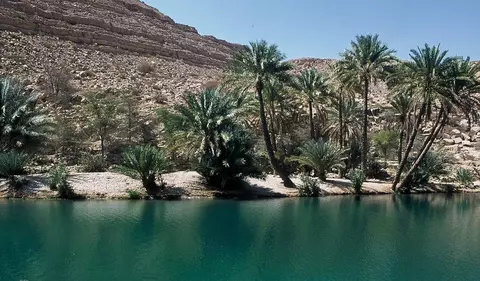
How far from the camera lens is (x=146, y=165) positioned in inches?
1078

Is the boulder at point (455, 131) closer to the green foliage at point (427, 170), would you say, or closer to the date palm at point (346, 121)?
the date palm at point (346, 121)

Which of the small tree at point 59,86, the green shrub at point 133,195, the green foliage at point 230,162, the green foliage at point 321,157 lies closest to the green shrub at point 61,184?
the green shrub at point 133,195

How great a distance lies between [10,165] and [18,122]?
172 inches

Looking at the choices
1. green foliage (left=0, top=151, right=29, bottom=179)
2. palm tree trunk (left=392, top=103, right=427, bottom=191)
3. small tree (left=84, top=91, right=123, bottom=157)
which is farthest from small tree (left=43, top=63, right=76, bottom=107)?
palm tree trunk (left=392, top=103, right=427, bottom=191)

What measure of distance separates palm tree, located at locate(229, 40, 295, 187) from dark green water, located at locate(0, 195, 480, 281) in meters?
8.49

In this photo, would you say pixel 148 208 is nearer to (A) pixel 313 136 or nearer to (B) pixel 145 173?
(B) pixel 145 173

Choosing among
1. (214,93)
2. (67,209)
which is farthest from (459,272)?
(214,93)

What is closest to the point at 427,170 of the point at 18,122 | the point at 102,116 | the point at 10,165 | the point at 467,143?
the point at 467,143

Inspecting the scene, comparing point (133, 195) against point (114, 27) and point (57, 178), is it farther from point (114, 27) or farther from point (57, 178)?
point (114, 27)

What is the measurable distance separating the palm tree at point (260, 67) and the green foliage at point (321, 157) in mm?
2929

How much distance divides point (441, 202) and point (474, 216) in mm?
5753

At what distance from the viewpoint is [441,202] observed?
30656 millimetres

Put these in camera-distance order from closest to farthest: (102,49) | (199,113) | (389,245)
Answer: (389,245)
(199,113)
(102,49)

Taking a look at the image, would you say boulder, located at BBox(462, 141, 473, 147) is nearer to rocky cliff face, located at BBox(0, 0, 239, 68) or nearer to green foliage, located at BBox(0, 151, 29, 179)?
rocky cliff face, located at BBox(0, 0, 239, 68)
